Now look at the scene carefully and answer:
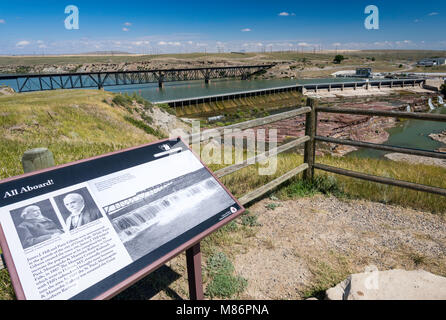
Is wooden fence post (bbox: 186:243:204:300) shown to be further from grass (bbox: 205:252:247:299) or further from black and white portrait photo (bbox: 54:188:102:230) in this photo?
black and white portrait photo (bbox: 54:188:102:230)

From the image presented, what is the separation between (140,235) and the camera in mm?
2172

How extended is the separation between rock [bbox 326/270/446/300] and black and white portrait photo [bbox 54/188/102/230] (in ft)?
7.40

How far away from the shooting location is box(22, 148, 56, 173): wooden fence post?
7.46ft

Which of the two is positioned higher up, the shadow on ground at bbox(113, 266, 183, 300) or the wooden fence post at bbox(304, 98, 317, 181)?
the wooden fence post at bbox(304, 98, 317, 181)

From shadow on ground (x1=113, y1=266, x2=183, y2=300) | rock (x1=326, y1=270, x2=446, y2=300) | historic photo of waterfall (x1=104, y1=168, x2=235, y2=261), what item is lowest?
shadow on ground (x1=113, y1=266, x2=183, y2=300)

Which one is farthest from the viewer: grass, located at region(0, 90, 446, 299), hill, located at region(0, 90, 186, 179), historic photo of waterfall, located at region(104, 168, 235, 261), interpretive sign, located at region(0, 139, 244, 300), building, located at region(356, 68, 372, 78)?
building, located at region(356, 68, 372, 78)

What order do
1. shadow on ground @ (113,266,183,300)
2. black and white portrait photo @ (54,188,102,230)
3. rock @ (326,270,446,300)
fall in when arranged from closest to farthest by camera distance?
black and white portrait photo @ (54,188,102,230)
rock @ (326,270,446,300)
shadow on ground @ (113,266,183,300)

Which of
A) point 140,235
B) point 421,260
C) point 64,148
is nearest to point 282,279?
point 421,260

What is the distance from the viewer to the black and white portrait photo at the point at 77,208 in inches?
78.2

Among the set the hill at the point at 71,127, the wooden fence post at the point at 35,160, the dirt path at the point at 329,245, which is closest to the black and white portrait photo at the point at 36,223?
the wooden fence post at the point at 35,160

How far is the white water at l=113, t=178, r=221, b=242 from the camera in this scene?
216 centimetres

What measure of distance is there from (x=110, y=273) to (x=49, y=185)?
2.54 feet

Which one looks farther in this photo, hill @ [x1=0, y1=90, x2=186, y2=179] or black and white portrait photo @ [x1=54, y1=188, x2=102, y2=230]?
Answer: hill @ [x1=0, y1=90, x2=186, y2=179]

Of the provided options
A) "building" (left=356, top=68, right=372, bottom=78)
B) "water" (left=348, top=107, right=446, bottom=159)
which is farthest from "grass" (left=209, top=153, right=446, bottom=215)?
"building" (left=356, top=68, right=372, bottom=78)
